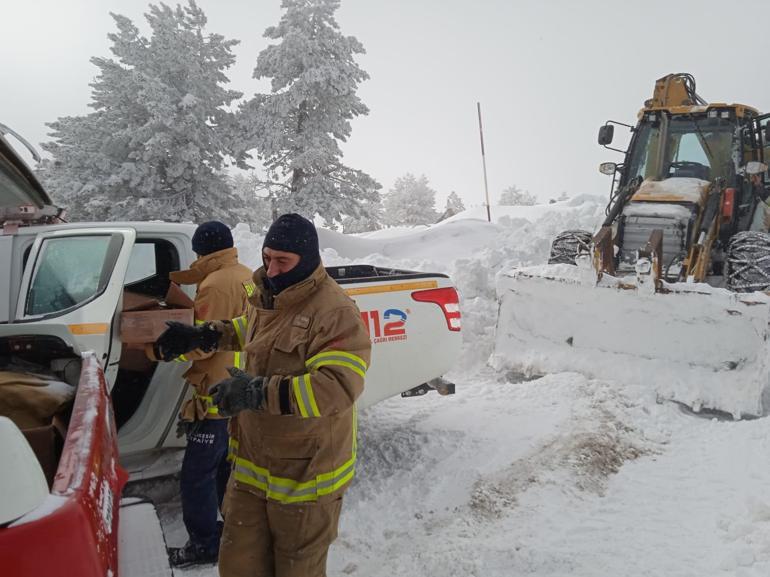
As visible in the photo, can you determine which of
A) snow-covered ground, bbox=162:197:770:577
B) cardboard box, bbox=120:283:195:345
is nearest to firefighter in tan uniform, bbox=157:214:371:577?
snow-covered ground, bbox=162:197:770:577

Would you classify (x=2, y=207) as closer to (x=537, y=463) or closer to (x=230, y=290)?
(x=230, y=290)

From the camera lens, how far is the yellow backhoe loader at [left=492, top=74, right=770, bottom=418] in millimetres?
5379

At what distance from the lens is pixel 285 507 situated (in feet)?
7.11

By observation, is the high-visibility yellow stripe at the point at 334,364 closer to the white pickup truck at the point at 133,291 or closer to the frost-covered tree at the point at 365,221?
the white pickup truck at the point at 133,291

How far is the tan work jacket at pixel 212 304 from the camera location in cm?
293

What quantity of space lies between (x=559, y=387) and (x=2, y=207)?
16.8 ft

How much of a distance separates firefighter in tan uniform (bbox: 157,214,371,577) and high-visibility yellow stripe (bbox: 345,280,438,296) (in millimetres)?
1415

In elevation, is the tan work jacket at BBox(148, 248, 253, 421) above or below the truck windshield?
below

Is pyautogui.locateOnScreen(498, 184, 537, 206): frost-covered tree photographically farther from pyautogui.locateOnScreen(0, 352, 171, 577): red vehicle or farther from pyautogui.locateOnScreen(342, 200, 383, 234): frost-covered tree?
pyautogui.locateOnScreen(0, 352, 171, 577): red vehicle

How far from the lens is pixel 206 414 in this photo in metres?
2.92

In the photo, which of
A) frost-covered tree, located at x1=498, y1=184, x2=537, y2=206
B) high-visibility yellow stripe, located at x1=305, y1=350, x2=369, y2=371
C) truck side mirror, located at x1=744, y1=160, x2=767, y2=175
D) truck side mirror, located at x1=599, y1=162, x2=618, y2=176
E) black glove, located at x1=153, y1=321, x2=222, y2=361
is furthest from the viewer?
frost-covered tree, located at x1=498, y1=184, x2=537, y2=206

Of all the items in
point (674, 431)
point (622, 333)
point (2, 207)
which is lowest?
point (674, 431)

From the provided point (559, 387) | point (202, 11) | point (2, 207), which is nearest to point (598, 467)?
point (559, 387)

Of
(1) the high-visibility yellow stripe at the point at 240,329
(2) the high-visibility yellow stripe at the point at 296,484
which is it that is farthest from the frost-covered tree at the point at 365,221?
(2) the high-visibility yellow stripe at the point at 296,484
